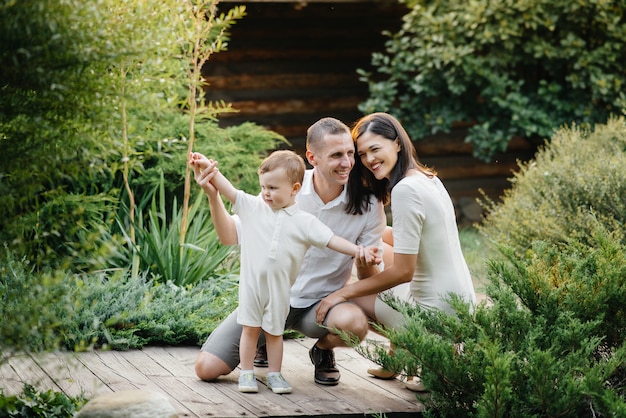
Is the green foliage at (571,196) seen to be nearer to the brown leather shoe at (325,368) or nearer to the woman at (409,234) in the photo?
the woman at (409,234)

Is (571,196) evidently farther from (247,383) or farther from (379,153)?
(247,383)

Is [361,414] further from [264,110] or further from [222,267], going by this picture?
[264,110]

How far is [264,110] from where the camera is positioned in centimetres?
1003

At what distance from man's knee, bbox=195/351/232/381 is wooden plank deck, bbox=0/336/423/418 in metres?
0.04

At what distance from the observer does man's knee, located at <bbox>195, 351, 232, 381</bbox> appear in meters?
4.09

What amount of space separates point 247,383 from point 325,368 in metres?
0.42

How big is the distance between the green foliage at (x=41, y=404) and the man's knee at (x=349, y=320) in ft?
3.61

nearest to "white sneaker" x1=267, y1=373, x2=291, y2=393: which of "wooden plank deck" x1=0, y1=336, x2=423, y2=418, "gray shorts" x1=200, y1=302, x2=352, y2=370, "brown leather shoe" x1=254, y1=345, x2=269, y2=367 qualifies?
"wooden plank deck" x1=0, y1=336, x2=423, y2=418

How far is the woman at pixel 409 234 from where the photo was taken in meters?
3.91

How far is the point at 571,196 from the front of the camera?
22.1ft

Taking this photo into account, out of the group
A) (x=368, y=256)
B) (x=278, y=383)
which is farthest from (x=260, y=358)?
(x=368, y=256)

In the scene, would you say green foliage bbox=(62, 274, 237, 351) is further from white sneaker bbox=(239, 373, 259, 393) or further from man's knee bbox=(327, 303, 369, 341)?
man's knee bbox=(327, 303, 369, 341)

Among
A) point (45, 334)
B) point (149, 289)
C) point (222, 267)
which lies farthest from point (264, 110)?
Answer: point (45, 334)

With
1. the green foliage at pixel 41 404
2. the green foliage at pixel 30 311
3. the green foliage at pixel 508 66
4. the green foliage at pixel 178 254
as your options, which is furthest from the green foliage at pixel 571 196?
the green foliage at pixel 30 311
